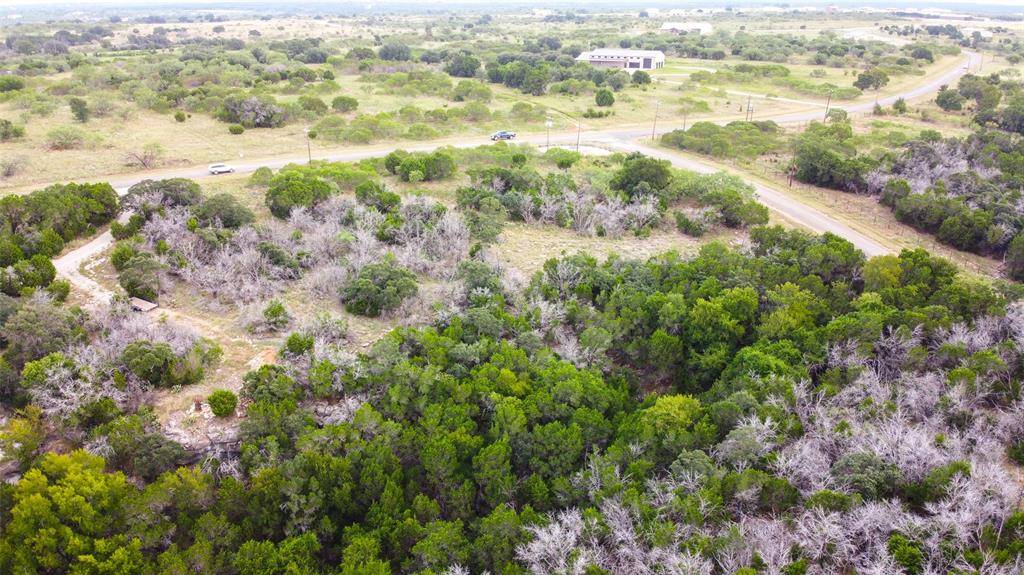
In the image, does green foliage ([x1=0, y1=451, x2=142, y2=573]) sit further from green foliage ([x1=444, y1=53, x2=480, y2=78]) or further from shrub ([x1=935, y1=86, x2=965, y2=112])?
shrub ([x1=935, y1=86, x2=965, y2=112])

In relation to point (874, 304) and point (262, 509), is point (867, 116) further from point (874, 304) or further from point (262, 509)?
point (262, 509)

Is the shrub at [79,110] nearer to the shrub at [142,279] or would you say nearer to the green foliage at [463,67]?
the shrub at [142,279]

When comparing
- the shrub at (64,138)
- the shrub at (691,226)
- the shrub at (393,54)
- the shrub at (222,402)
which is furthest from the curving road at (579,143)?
the shrub at (393,54)

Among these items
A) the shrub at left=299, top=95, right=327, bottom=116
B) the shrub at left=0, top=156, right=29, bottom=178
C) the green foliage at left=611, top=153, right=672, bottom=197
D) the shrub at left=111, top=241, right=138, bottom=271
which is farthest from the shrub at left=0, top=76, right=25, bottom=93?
the green foliage at left=611, top=153, right=672, bottom=197

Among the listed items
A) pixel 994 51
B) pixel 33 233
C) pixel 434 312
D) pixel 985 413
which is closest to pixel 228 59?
pixel 33 233

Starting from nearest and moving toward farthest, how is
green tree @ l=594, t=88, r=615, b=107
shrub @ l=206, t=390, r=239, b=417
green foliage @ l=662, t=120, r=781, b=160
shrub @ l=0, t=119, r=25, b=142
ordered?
1. shrub @ l=206, t=390, r=239, b=417
2. shrub @ l=0, t=119, r=25, b=142
3. green foliage @ l=662, t=120, r=781, b=160
4. green tree @ l=594, t=88, r=615, b=107

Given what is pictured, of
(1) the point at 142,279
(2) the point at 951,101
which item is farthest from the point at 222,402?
(2) the point at 951,101

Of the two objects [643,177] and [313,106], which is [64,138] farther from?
[643,177]
